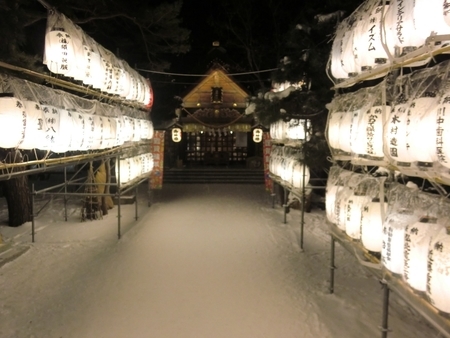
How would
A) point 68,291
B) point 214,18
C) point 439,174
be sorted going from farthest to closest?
1. point 214,18
2. point 68,291
3. point 439,174

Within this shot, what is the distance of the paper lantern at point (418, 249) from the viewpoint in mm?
3332

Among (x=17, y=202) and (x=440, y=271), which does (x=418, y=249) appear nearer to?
(x=440, y=271)

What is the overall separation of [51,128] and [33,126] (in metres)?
0.64

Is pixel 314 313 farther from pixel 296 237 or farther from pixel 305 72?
pixel 305 72

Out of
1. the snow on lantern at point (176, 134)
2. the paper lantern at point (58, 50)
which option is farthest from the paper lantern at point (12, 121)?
the snow on lantern at point (176, 134)

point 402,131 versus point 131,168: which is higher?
point 402,131

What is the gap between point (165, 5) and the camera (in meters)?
13.2

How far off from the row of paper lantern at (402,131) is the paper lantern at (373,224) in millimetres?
596

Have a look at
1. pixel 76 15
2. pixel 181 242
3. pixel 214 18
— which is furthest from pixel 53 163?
pixel 214 18

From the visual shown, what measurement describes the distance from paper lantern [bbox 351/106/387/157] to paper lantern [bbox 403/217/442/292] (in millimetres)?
1159

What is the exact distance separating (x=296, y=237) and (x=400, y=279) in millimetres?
6750

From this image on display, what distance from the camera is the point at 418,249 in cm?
339

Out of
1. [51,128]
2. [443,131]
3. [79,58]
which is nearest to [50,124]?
[51,128]

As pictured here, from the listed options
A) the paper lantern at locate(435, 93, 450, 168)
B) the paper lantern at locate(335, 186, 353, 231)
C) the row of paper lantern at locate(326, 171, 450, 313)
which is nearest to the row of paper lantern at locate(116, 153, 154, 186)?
the paper lantern at locate(335, 186, 353, 231)
